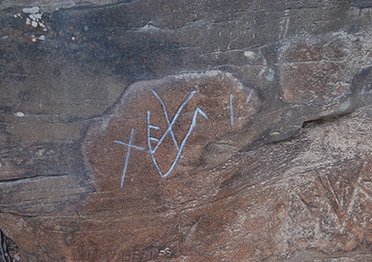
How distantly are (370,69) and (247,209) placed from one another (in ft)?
1.82

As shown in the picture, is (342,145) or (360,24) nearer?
(360,24)

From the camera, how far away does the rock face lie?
1.33 metres

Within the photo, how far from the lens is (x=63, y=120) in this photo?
1417 mm

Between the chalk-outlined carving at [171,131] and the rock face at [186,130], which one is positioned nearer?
the rock face at [186,130]

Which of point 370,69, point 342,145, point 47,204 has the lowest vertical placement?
point 47,204

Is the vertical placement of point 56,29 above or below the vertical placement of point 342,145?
above

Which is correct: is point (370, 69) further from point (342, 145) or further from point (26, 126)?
point (26, 126)

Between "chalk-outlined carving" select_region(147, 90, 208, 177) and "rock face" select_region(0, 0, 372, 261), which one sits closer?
"rock face" select_region(0, 0, 372, 261)

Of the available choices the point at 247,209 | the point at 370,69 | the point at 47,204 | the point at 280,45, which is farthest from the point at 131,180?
the point at 370,69

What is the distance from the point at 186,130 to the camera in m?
1.49

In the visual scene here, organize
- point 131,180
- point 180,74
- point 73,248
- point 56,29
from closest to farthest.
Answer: point 56,29 < point 180,74 < point 131,180 < point 73,248

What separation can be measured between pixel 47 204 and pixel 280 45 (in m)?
0.79

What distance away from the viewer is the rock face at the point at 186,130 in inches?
52.3

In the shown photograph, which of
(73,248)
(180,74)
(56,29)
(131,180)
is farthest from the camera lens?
(73,248)
